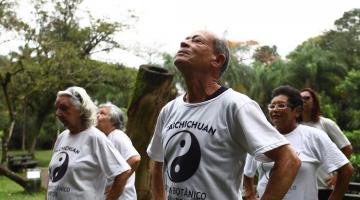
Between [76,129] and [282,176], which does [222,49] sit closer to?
[282,176]

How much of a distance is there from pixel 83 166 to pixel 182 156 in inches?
55.5

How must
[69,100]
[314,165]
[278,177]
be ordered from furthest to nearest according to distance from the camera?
[69,100] → [314,165] → [278,177]

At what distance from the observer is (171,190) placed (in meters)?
2.47

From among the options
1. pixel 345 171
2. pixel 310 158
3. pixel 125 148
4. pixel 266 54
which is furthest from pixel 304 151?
pixel 266 54

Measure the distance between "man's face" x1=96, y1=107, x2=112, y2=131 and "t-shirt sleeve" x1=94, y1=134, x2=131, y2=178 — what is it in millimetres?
1606

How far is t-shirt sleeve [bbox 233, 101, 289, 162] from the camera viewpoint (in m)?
2.22

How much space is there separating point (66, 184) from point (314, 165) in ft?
5.49

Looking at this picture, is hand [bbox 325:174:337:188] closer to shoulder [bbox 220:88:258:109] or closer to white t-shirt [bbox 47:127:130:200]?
white t-shirt [bbox 47:127:130:200]

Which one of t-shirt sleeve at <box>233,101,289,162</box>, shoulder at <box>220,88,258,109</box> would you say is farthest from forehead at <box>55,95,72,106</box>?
t-shirt sleeve at <box>233,101,289,162</box>

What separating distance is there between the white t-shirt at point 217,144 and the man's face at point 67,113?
154 cm

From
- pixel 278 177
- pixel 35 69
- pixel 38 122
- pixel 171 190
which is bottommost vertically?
pixel 38 122

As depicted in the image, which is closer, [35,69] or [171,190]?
[171,190]

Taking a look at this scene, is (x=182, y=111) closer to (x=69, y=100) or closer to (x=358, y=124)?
(x=69, y=100)

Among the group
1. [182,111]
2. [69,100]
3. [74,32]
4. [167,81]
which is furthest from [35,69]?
[182,111]
